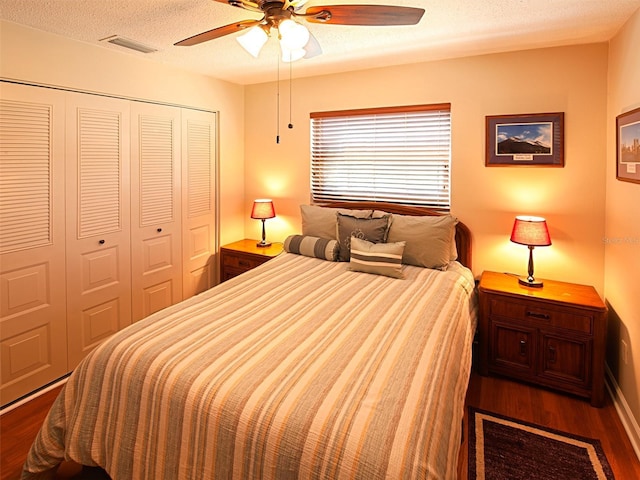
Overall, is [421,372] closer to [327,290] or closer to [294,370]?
[294,370]

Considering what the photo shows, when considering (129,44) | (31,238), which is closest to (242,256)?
(31,238)

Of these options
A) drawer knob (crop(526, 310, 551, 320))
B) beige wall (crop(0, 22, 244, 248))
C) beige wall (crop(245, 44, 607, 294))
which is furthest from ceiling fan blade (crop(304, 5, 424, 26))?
drawer knob (crop(526, 310, 551, 320))

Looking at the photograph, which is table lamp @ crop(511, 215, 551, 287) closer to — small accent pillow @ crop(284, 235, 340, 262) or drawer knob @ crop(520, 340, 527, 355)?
drawer knob @ crop(520, 340, 527, 355)

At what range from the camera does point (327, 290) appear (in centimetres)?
247

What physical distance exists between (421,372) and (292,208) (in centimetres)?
271

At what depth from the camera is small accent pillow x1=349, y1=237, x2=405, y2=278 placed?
2744 millimetres

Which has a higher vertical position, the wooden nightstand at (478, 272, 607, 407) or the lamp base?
the lamp base

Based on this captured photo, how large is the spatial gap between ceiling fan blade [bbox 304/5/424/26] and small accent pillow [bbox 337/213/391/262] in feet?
5.29

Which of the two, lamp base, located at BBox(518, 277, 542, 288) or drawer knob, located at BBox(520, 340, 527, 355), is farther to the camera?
lamp base, located at BBox(518, 277, 542, 288)

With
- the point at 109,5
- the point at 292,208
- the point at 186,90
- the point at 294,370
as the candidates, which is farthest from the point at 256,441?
the point at 186,90

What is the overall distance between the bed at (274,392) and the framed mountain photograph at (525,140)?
4.16 feet

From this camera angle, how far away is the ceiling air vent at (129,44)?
2.64 m

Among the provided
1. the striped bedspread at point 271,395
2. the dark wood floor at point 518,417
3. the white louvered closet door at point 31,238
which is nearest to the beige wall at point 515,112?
the dark wood floor at point 518,417

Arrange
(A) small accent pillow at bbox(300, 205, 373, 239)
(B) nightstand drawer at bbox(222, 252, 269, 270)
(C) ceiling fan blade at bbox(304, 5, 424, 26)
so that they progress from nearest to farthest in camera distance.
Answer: (C) ceiling fan blade at bbox(304, 5, 424, 26) → (A) small accent pillow at bbox(300, 205, 373, 239) → (B) nightstand drawer at bbox(222, 252, 269, 270)
